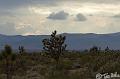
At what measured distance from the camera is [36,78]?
41.3m

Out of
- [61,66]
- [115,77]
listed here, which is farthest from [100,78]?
[61,66]

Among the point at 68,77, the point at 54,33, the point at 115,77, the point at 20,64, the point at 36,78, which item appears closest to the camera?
the point at 115,77

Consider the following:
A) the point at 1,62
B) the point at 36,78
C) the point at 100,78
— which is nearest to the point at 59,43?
the point at 1,62

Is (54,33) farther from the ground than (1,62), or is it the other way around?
(54,33)

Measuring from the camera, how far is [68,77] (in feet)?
124

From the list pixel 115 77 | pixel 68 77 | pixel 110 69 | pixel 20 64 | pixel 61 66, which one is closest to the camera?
pixel 115 77

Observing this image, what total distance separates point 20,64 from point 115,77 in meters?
33.1

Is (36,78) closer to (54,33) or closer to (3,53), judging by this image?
(3,53)

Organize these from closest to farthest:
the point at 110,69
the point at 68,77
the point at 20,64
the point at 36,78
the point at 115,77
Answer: the point at 115,77
the point at 110,69
the point at 68,77
the point at 36,78
the point at 20,64

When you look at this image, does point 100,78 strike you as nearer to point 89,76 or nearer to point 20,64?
point 89,76

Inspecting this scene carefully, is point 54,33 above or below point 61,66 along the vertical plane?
above

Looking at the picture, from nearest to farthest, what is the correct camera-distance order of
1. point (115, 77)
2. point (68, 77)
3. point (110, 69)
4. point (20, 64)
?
point (115, 77)
point (110, 69)
point (68, 77)
point (20, 64)

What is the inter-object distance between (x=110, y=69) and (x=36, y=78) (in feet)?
32.5

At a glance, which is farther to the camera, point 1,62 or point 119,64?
point 1,62
